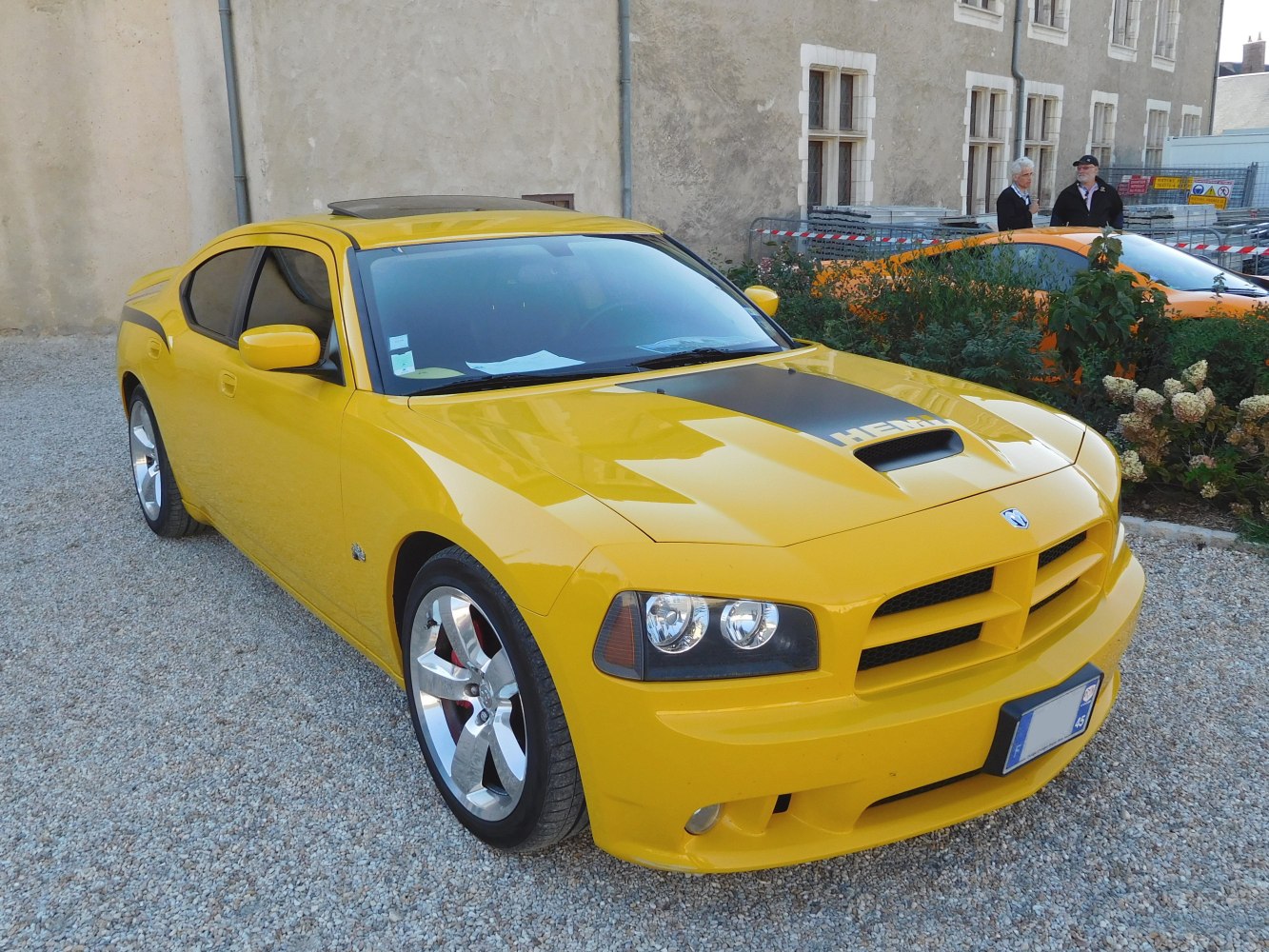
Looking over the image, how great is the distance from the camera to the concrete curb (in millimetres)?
4621

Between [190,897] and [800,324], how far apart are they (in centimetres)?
550

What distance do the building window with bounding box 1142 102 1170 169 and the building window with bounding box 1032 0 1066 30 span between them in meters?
5.55

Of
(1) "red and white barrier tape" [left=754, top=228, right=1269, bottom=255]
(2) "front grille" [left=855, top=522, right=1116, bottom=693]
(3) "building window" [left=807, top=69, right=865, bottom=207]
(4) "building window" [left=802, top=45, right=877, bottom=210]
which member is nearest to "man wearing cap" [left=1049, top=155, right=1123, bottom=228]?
(1) "red and white barrier tape" [left=754, top=228, right=1269, bottom=255]

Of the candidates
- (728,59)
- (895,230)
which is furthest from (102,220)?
(895,230)

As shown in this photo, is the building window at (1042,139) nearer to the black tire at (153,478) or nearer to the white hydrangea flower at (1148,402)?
the white hydrangea flower at (1148,402)

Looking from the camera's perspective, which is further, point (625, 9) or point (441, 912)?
point (625, 9)

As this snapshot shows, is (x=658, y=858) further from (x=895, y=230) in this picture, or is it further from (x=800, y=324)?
(x=895, y=230)

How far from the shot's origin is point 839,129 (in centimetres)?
1549

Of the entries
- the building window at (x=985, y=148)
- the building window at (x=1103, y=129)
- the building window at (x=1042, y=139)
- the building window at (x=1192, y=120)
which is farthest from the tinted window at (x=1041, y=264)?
the building window at (x=1192, y=120)

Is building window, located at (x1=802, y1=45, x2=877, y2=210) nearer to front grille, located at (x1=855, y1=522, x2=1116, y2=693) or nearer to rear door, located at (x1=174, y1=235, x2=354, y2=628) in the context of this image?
rear door, located at (x1=174, y1=235, x2=354, y2=628)

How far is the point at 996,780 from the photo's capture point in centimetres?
246

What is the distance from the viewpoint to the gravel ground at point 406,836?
2441 millimetres

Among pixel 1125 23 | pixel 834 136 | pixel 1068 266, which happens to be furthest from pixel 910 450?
pixel 1125 23

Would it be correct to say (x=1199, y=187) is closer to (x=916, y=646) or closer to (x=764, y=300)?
(x=764, y=300)
